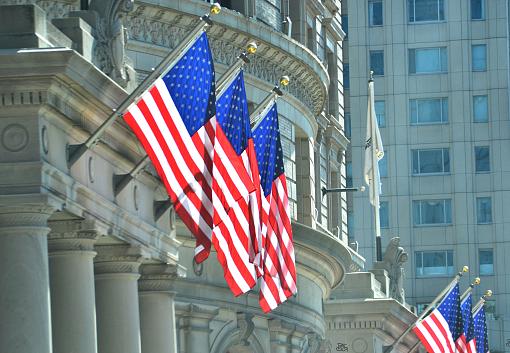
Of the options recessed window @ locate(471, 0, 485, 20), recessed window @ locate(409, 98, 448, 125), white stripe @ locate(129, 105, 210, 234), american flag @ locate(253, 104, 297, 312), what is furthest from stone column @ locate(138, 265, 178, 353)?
recessed window @ locate(471, 0, 485, 20)

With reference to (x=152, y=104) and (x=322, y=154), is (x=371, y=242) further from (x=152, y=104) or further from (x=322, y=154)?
(x=152, y=104)

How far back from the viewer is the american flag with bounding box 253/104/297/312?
36719mm

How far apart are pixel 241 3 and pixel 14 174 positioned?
2047 centimetres

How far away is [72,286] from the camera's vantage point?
2842 centimetres

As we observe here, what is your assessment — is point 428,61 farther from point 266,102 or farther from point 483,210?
point 266,102

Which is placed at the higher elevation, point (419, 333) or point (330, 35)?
point (330, 35)

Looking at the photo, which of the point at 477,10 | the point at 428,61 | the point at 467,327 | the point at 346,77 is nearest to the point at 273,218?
the point at 467,327

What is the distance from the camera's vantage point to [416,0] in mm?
111875

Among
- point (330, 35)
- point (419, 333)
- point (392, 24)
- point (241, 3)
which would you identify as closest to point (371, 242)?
point (392, 24)

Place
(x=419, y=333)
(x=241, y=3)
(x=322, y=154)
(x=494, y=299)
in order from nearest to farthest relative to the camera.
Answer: (x=241, y=3)
(x=419, y=333)
(x=322, y=154)
(x=494, y=299)

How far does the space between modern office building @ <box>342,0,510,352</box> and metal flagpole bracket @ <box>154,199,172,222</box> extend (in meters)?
75.5

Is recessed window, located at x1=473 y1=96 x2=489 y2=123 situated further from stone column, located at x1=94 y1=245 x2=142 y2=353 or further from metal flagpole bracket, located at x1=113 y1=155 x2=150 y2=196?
metal flagpole bracket, located at x1=113 y1=155 x2=150 y2=196

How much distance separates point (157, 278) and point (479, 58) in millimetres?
78624

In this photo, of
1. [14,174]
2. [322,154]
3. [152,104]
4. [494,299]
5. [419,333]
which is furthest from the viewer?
[494,299]
